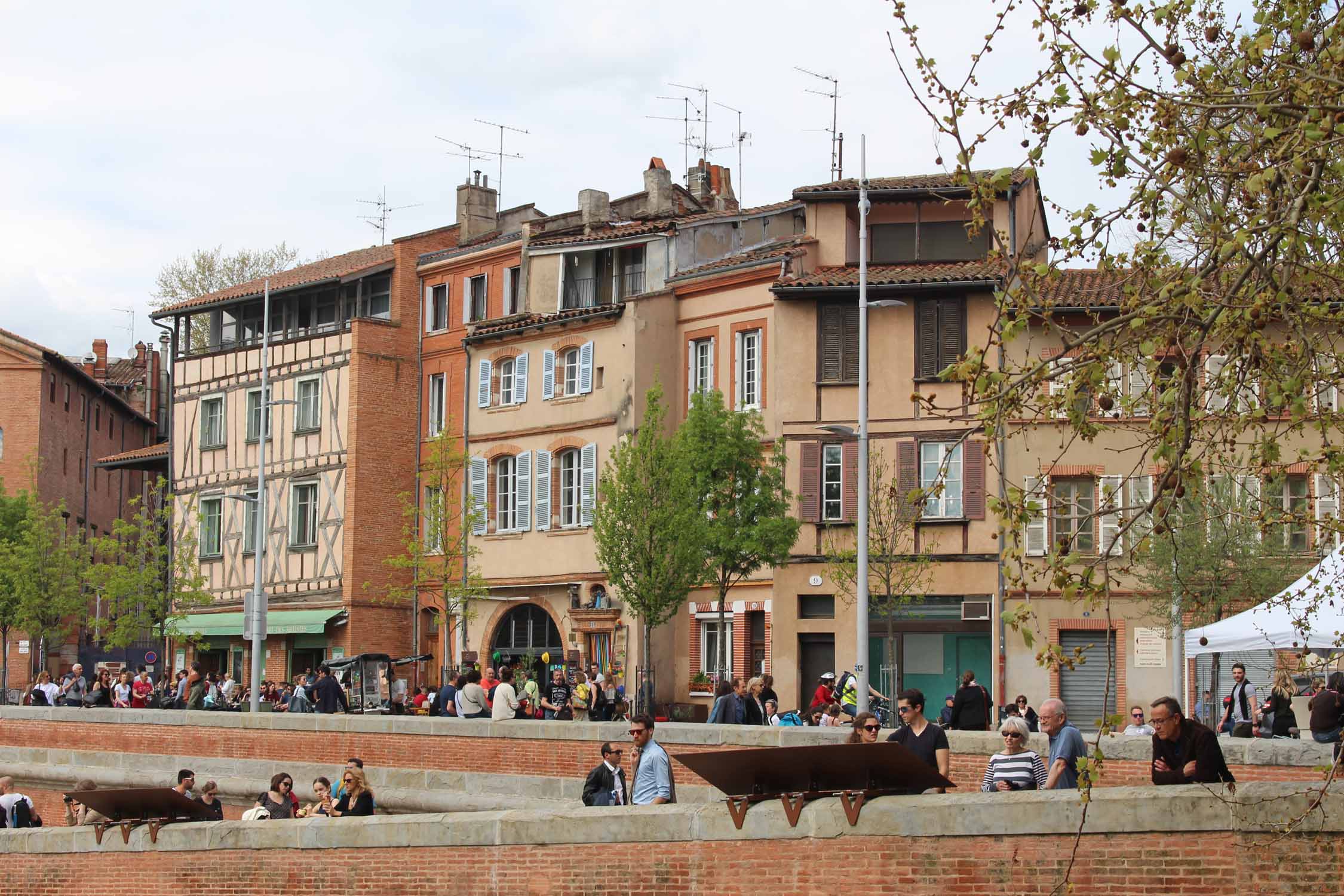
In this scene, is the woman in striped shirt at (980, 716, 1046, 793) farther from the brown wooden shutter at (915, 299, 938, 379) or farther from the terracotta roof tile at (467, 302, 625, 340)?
the terracotta roof tile at (467, 302, 625, 340)

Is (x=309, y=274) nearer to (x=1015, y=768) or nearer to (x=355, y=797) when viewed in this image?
(x=355, y=797)

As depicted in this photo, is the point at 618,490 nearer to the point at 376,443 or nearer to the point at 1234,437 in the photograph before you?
the point at 376,443

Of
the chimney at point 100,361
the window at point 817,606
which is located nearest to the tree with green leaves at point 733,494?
the window at point 817,606

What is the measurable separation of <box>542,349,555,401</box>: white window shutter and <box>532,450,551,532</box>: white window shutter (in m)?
1.33

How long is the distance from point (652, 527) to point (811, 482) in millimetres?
4327

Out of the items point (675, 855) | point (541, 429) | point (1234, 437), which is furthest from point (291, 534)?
point (1234, 437)

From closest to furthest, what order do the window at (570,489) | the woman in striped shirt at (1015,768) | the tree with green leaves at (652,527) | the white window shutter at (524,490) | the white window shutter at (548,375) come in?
the woman in striped shirt at (1015,768), the tree with green leaves at (652,527), the window at (570,489), the white window shutter at (548,375), the white window shutter at (524,490)

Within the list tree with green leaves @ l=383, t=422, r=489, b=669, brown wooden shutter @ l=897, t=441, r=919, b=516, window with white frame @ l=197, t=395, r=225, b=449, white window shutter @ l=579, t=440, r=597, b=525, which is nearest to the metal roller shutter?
brown wooden shutter @ l=897, t=441, r=919, b=516

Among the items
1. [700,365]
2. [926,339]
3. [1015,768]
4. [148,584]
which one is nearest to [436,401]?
[148,584]

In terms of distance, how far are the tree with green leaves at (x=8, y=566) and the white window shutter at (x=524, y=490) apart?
14.3 meters

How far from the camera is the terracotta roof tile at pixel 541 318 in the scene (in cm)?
4141

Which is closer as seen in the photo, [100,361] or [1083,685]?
[1083,685]

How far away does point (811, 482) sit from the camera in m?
38.3

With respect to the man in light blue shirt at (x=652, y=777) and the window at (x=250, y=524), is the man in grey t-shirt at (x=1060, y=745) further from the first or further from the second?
the window at (x=250, y=524)
